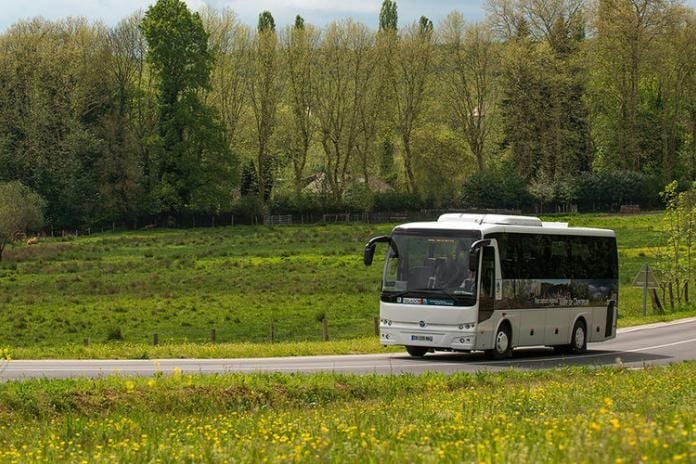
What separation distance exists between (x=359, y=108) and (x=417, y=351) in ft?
282

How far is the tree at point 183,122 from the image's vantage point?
10119cm

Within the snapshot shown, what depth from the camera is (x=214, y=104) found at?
11181cm

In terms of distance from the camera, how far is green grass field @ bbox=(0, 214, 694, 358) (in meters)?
40.2

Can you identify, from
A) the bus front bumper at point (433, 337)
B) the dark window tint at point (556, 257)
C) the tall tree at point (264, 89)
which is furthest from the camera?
the tall tree at point (264, 89)

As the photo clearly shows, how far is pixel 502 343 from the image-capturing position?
94.5 feet

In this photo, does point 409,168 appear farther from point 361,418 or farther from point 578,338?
point 361,418

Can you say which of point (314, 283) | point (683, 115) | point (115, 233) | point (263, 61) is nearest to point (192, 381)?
point (314, 283)

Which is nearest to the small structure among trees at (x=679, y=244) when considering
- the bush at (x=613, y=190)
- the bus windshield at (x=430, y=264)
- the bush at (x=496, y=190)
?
the bus windshield at (x=430, y=264)

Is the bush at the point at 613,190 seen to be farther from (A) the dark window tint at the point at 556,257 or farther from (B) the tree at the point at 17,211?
(A) the dark window tint at the point at 556,257

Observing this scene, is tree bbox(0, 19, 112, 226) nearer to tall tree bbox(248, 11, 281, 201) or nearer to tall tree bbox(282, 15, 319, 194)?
tall tree bbox(248, 11, 281, 201)

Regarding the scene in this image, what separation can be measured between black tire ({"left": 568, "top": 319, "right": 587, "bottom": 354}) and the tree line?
71738 millimetres

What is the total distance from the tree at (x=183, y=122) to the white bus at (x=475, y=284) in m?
72.6

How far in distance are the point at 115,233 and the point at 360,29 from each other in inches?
1251

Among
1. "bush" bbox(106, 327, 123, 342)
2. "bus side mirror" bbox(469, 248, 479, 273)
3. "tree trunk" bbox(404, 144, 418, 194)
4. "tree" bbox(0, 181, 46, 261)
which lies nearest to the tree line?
"tree trunk" bbox(404, 144, 418, 194)
